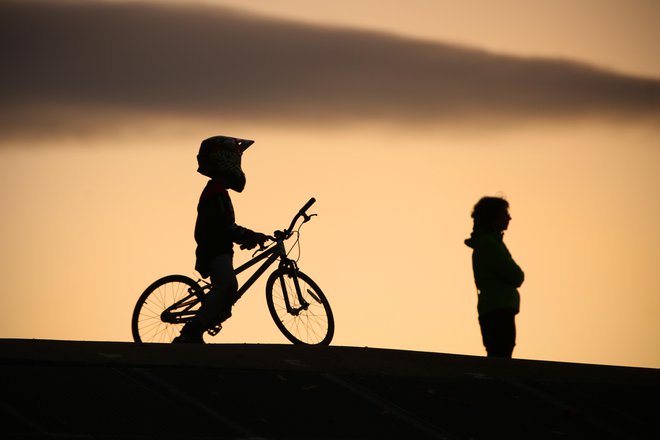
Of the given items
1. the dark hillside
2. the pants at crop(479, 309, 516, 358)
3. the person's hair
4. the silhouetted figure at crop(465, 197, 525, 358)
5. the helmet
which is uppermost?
the helmet

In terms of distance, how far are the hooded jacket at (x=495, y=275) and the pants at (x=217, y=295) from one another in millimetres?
2264

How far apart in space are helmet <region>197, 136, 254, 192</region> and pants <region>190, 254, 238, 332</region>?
29.9 inches

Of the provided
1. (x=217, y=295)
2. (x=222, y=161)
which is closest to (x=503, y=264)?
(x=217, y=295)

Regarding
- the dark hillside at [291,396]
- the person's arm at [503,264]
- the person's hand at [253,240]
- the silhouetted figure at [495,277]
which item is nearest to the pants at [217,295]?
the person's hand at [253,240]

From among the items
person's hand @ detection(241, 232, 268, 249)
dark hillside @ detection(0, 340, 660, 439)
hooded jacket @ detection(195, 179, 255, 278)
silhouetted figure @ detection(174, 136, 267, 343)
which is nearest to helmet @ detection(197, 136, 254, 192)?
silhouetted figure @ detection(174, 136, 267, 343)

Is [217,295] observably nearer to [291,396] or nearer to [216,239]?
[216,239]

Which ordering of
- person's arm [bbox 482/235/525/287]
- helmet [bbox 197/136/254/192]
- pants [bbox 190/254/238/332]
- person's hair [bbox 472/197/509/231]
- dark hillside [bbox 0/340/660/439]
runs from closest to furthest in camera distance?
dark hillside [bbox 0/340/660/439]
person's arm [bbox 482/235/525/287]
person's hair [bbox 472/197/509/231]
pants [bbox 190/254/238/332]
helmet [bbox 197/136/254/192]

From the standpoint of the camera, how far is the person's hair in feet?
37.9

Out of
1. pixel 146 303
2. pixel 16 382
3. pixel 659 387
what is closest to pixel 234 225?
pixel 146 303

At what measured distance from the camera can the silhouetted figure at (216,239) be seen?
1191 cm

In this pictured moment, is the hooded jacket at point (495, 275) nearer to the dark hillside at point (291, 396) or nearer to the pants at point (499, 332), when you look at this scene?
the pants at point (499, 332)

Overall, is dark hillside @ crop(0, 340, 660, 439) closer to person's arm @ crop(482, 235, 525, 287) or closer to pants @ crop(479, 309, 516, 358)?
pants @ crop(479, 309, 516, 358)

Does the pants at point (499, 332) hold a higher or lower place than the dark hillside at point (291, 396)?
higher

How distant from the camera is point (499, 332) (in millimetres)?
11453
